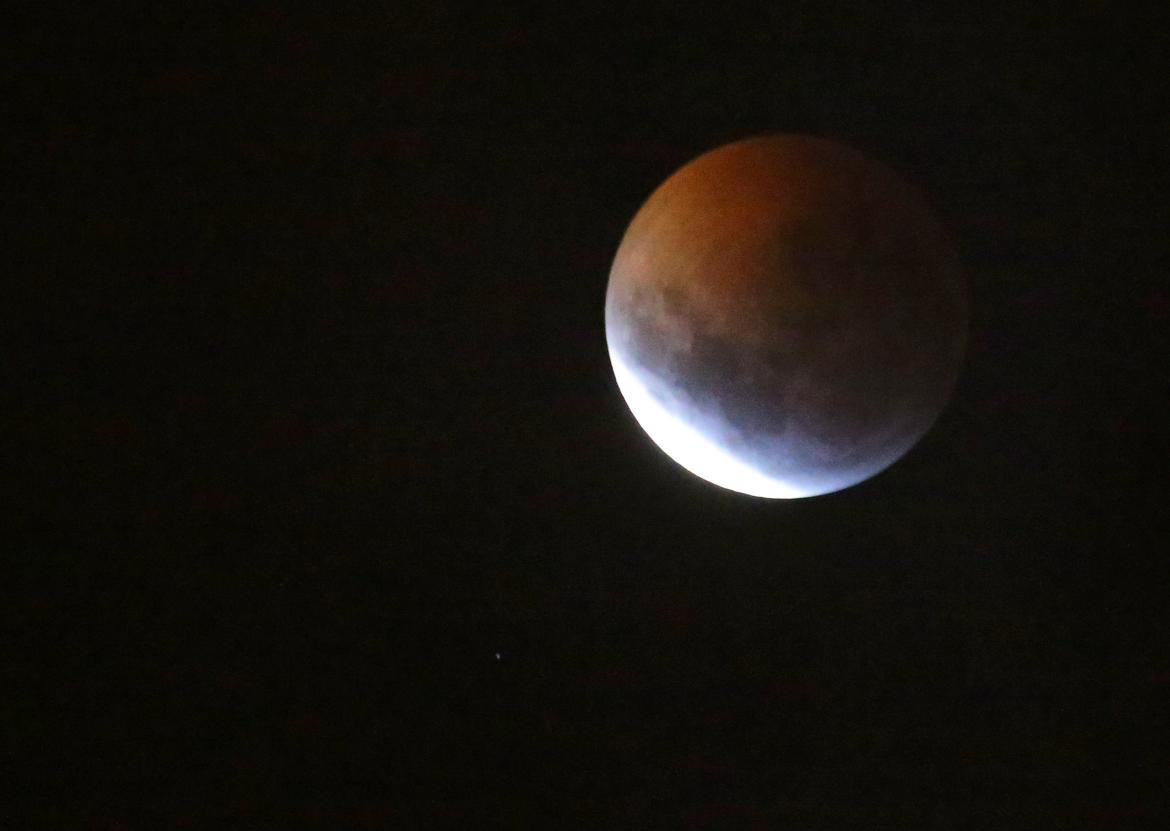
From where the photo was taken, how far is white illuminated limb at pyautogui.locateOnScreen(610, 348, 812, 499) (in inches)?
158

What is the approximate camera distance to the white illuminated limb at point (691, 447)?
13.2 feet

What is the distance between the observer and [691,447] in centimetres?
411

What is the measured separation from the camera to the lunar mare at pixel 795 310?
141 inches

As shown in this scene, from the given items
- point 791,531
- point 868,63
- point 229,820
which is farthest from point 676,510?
point 229,820

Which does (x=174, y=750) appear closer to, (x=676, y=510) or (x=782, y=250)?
(x=676, y=510)

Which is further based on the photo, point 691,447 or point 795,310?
point 691,447

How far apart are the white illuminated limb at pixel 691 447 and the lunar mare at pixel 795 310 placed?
0.01 meters

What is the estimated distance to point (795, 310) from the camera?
3.59 m

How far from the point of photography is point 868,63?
208 inches

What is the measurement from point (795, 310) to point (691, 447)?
76 centimetres

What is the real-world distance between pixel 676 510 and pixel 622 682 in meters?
0.95

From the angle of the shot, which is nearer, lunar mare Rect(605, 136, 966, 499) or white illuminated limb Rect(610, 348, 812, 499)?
lunar mare Rect(605, 136, 966, 499)

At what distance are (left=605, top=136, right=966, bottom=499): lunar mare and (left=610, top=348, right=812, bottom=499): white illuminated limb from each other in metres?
0.01

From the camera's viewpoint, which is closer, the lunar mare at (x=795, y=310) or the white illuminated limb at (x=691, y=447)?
the lunar mare at (x=795, y=310)
